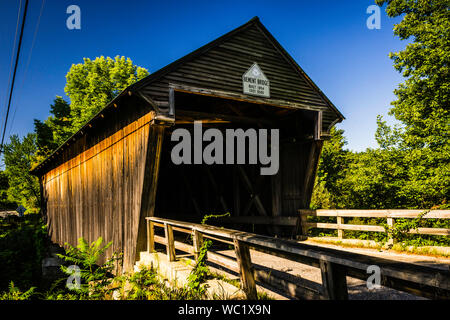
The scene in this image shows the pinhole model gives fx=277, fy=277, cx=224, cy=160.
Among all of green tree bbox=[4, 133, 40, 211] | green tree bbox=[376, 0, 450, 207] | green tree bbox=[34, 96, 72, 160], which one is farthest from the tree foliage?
green tree bbox=[4, 133, 40, 211]

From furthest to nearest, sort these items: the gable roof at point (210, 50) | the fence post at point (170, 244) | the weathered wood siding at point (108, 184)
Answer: the weathered wood siding at point (108, 184), the gable roof at point (210, 50), the fence post at point (170, 244)

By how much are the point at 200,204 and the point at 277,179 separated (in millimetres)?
4702

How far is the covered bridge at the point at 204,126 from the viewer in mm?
6434

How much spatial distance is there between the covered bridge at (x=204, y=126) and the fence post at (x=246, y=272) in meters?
3.58

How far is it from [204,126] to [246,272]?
7221 millimetres

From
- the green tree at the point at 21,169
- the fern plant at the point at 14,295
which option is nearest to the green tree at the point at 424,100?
the fern plant at the point at 14,295

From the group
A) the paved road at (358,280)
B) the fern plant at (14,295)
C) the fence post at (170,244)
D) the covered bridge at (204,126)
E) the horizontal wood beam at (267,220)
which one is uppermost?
the covered bridge at (204,126)

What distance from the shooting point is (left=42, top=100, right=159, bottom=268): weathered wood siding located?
22.0ft

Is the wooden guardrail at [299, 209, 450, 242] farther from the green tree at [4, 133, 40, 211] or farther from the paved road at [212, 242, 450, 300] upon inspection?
the green tree at [4, 133, 40, 211]

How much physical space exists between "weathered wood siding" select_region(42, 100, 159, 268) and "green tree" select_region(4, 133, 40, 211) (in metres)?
34.5

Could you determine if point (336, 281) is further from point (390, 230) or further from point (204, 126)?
point (204, 126)

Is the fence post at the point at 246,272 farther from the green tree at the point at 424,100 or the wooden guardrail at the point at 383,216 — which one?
the green tree at the point at 424,100

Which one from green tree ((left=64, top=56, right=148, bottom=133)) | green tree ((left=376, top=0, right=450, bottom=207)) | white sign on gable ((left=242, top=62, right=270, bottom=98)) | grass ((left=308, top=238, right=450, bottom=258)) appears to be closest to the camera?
grass ((left=308, top=238, right=450, bottom=258))

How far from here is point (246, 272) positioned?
3.33 m
